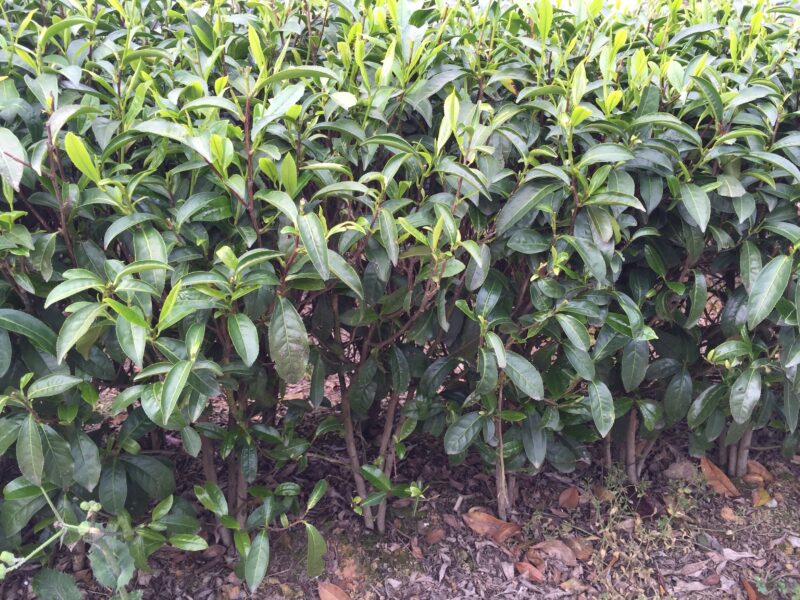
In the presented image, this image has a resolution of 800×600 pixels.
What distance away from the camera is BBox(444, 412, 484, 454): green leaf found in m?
2.25

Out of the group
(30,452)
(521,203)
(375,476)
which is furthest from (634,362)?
(30,452)

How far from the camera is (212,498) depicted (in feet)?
7.16

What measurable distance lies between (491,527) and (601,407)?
819 mm

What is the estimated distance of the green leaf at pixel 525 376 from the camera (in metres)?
2.00

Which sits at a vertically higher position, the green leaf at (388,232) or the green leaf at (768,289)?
the green leaf at (388,232)

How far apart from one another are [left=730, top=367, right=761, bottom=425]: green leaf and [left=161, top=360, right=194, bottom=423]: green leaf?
1.75 meters

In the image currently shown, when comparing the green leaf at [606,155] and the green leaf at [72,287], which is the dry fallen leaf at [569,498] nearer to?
the green leaf at [606,155]

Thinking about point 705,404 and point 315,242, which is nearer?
point 315,242

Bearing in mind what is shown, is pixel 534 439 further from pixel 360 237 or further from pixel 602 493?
pixel 360 237

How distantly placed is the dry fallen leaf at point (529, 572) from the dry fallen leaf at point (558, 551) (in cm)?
9

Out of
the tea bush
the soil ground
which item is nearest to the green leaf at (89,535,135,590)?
the tea bush

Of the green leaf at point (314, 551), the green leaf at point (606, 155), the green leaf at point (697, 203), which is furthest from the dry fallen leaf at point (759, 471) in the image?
the green leaf at point (314, 551)

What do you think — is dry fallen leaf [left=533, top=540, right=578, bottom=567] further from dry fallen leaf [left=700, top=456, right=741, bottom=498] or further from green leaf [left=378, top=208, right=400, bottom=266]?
green leaf [left=378, top=208, right=400, bottom=266]

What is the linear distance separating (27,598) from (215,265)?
58.5 inches
